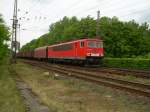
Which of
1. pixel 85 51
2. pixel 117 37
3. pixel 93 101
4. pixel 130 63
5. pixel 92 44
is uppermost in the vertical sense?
pixel 117 37

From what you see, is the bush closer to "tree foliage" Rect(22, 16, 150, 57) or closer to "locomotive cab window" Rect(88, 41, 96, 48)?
"locomotive cab window" Rect(88, 41, 96, 48)

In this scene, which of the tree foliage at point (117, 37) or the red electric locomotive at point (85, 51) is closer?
the red electric locomotive at point (85, 51)

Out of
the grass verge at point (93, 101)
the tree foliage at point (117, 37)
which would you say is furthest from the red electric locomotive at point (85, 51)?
the tree foliage at point (117, 37)

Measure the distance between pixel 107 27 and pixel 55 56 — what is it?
26.3 m

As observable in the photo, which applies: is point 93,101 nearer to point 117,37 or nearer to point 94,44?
point 94,44

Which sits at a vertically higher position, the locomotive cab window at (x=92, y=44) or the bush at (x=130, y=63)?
the locomotive cab window at (x=92, y=44)

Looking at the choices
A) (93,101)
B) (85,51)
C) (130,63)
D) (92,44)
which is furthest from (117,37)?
(93,101)

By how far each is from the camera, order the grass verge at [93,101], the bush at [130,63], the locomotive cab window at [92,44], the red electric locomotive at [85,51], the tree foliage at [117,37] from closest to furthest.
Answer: the grass verge at [93,101] < the bush at [130,63] < the red electric locomotive at [85,51] < the locomotive cab window at [92,44] < the tree foliage at [117,37]

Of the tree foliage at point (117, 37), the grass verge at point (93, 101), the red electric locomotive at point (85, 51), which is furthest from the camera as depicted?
the tree foliage at point (117, 37)

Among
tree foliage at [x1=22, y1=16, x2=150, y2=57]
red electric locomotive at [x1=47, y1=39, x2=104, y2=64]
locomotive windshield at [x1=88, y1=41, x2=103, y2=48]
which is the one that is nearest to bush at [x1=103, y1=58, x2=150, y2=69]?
red electric locomotive at [x1=47, y1=39, x2=104, y2=64]

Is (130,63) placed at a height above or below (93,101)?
above

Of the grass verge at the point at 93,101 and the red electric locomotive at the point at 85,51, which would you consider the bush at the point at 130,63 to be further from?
the grass verge at the point at 93,101

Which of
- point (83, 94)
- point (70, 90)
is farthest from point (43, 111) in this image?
point (70, 90)

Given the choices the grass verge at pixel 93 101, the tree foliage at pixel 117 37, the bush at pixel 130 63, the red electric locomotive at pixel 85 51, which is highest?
the tree foliage at pixel 117 37
